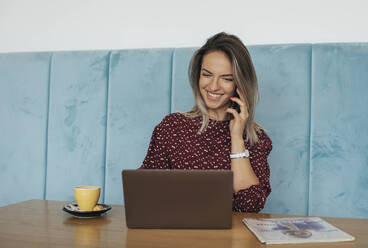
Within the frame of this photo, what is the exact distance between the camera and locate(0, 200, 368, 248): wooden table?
632 mm

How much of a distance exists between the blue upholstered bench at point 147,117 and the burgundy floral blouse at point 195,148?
129mm

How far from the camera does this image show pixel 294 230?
70 cm

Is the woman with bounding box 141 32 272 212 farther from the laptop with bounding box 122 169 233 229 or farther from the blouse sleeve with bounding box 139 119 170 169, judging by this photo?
the laptop with bounding box 122 169 233 229

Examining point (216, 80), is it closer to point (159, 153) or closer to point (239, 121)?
point (239, 121)

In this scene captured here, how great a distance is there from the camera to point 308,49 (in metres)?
1.35

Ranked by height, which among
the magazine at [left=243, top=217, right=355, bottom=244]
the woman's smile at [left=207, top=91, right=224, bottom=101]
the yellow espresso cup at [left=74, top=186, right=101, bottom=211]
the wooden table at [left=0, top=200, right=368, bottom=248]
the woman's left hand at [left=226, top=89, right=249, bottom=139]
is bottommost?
the wooden table at [left=0, top=200, right=368, bottom=248]

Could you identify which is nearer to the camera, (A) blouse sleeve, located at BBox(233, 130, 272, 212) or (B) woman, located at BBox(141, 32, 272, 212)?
(A) blouse sleeve, located at BBox(233, 130, 272, 212)

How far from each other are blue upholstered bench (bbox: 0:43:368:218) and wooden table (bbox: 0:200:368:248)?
52 centimetres

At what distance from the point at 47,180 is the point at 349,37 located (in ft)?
4.53

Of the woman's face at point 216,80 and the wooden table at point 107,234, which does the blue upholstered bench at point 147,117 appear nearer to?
the woman's face at point 216,80

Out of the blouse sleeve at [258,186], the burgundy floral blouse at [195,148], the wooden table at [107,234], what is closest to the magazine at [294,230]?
the wooden table at [107,234]

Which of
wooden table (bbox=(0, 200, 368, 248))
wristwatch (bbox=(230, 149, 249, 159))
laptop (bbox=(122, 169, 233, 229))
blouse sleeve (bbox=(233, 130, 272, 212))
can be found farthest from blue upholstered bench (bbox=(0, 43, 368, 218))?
laptop (bbox=(122, 169, 233, 229))

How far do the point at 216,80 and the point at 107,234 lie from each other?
75cm

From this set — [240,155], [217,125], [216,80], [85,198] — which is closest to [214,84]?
[216,80]
